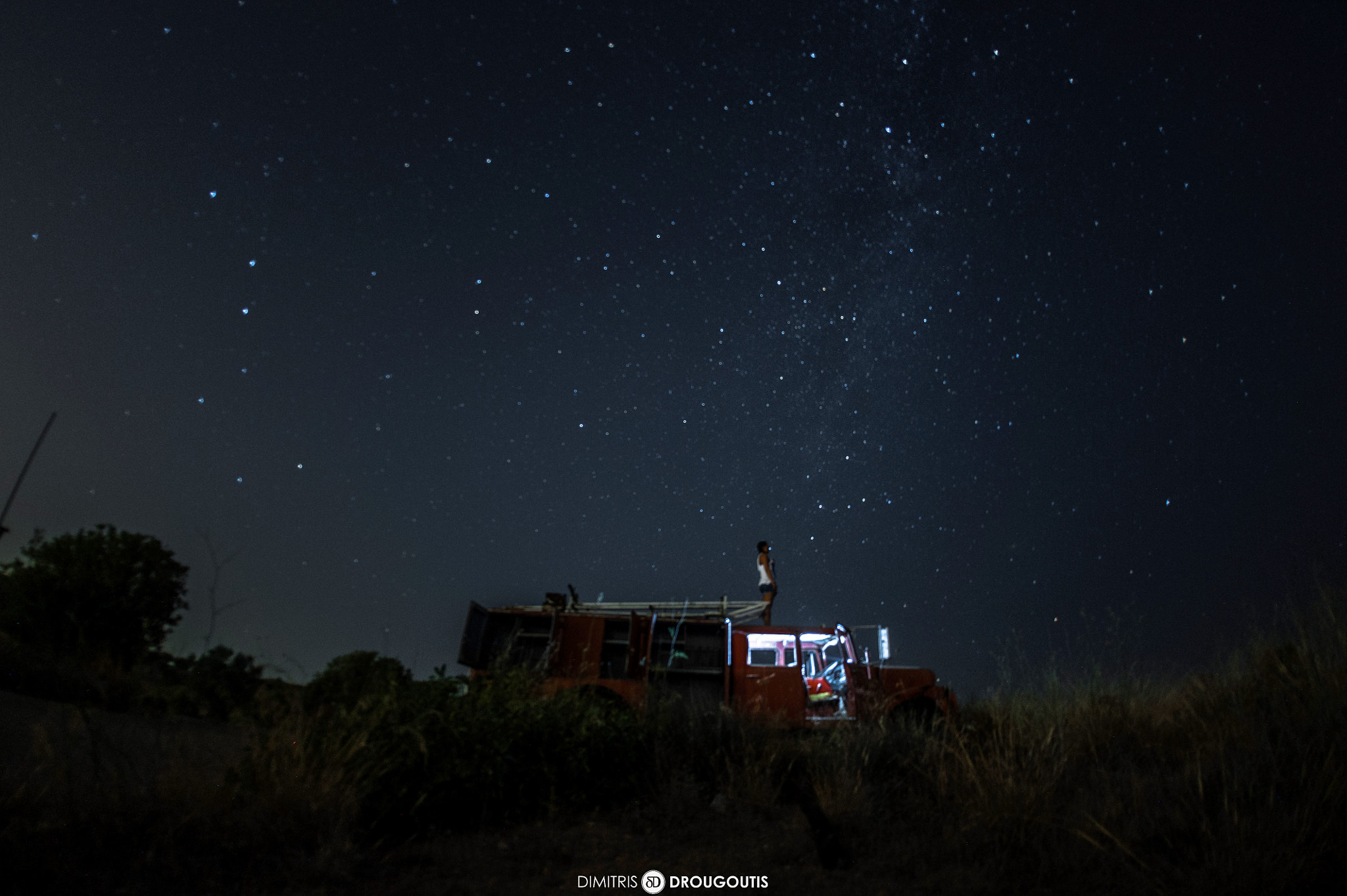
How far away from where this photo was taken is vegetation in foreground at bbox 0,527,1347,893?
412 centimetres

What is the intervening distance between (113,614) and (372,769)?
1115 inches

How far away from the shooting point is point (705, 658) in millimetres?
11258

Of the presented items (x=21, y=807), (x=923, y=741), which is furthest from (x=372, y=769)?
(x=923, y=741)

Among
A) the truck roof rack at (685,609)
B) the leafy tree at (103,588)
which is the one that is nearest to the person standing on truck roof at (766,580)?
the truck roof rack at (685,609)

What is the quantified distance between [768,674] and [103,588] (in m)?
28.2

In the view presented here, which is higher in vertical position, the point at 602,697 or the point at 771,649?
the point at 771,649

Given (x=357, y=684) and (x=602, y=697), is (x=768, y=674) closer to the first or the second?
(x=602, y=697)

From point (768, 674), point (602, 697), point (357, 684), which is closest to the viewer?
point (357, 684)

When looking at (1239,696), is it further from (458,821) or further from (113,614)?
(113,614)

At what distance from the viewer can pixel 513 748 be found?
6441 mm

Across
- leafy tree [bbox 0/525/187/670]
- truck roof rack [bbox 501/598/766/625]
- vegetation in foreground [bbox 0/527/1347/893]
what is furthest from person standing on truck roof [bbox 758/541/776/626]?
leafy tree [bbox 0/525/187/670]

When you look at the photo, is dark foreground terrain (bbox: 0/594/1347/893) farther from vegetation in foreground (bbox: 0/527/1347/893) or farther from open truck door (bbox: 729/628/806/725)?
open truck door (bbox: 729/628/806/725)

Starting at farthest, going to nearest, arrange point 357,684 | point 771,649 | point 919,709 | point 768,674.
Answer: point 771,649
point 768,674
point 919,709
point 357,684


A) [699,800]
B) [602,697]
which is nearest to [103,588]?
[602,697]
